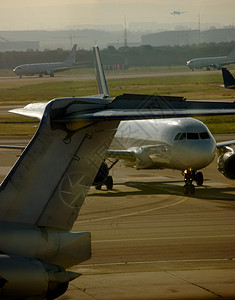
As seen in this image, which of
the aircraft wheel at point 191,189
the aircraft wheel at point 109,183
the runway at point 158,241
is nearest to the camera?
the runway at point 158,241

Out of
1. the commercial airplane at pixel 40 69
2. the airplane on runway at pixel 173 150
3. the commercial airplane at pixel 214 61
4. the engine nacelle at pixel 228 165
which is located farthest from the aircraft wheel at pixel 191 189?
the commercial airplane at pixel 214 61

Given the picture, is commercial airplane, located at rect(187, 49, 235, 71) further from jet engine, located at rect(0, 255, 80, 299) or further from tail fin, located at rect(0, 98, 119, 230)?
jet engine, located at rect(0, 255, 80, 299)

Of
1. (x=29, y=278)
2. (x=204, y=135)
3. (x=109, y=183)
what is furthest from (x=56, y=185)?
(x=109, y=183)

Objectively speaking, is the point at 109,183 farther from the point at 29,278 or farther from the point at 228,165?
the point at 29,278

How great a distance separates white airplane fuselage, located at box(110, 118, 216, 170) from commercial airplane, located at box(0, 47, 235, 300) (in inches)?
949

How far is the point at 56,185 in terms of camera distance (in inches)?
537

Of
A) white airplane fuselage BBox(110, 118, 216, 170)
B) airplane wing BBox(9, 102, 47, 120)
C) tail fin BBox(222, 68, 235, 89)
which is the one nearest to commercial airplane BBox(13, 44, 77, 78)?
tail fin BBox(222, 68, 235, 89)

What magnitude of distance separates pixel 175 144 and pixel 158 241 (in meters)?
11.6

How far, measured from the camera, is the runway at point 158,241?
20625 mm

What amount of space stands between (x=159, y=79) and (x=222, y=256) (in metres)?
116

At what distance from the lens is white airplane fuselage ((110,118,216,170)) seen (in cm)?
3791

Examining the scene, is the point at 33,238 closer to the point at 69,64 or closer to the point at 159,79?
the point at 159,79

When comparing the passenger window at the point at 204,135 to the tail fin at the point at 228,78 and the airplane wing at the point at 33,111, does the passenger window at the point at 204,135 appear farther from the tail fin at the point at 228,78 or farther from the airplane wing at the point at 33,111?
the tail fin at the point at 228,78

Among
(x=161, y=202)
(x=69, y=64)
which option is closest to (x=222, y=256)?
(x=161, y=202)
